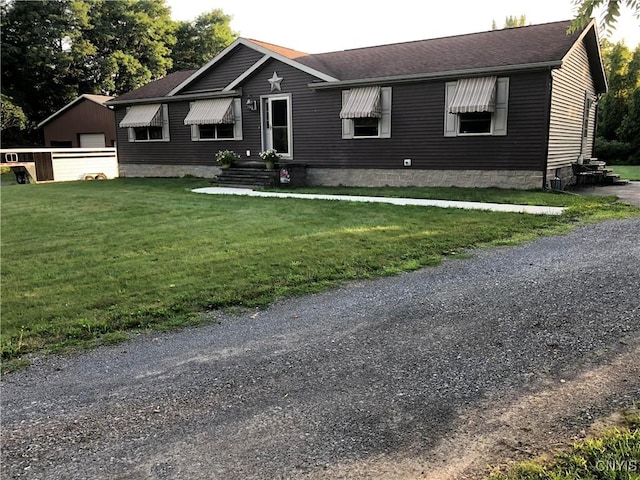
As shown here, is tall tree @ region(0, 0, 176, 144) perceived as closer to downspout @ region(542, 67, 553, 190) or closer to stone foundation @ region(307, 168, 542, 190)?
stone foundation @ region(307, 168, 542, 190)

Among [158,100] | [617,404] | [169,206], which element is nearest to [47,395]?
[617,404]

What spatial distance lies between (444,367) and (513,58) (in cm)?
1173

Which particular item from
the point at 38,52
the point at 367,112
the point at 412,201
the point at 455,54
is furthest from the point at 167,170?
the point at 38,52

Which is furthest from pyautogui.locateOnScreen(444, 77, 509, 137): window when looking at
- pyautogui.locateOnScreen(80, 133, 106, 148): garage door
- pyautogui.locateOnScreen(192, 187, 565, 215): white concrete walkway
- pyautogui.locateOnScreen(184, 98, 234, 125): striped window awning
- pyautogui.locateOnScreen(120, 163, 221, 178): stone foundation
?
pyautogui.locateOnScreen(80, 133, 106, 148): garage door

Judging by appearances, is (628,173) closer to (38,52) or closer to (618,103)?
(618,103)

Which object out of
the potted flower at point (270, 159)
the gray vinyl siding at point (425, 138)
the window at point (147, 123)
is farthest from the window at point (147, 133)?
the gray vinyl siding at point (425, 138)

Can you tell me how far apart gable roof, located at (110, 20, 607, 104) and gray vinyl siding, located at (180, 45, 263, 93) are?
186 mm

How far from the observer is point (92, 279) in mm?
5457

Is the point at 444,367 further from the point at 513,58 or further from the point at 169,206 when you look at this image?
the point at 513,58

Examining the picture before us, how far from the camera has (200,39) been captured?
139ft

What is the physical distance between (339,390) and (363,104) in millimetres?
12548

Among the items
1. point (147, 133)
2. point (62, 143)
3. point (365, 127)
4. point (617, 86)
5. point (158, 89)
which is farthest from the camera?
point (62, 143)

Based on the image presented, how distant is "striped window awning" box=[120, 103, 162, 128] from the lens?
63.6ft

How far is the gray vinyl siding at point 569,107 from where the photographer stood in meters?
12.9
